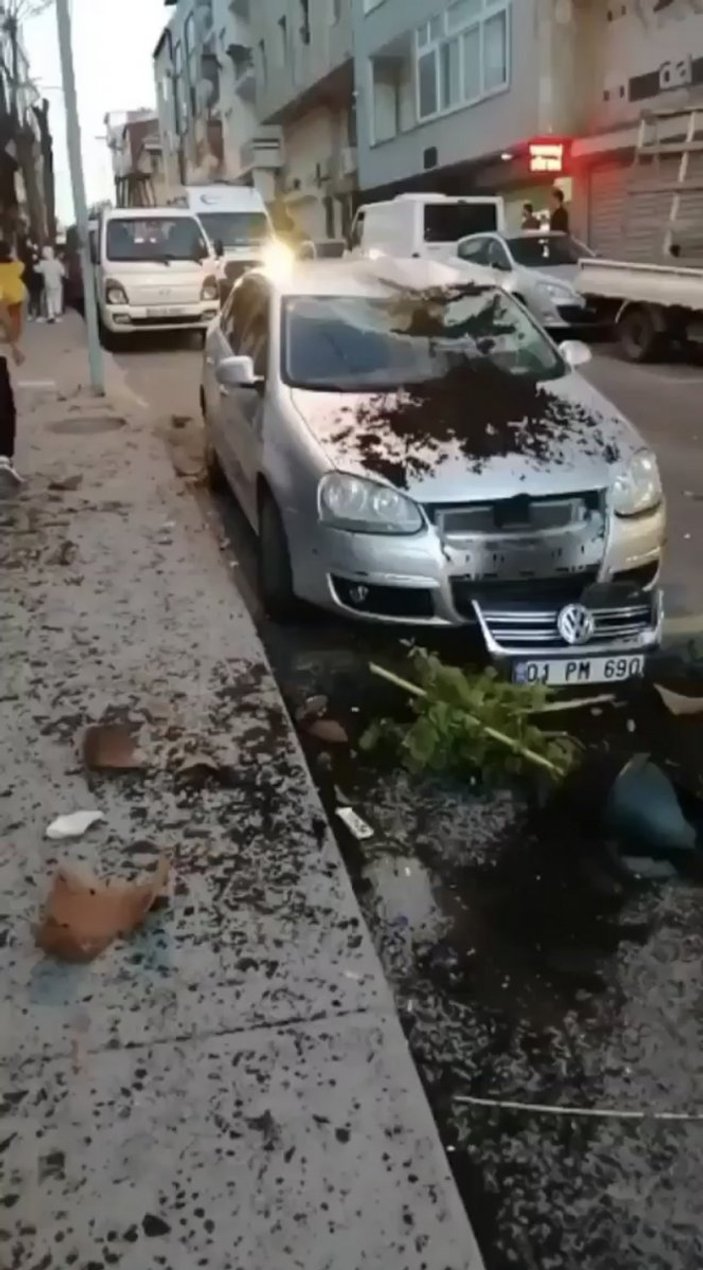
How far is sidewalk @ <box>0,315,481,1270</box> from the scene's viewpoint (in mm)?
2443

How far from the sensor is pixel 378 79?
35.0 metres

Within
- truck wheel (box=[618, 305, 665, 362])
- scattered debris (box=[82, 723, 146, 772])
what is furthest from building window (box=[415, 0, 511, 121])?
scattered debris (box=[82, 723, 146, 772])

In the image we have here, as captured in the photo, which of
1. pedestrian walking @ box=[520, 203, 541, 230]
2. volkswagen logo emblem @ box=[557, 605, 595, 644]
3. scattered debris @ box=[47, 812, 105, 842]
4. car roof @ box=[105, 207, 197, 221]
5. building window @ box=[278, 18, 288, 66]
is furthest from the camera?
building window @ box=[278, 18, 288, 66]

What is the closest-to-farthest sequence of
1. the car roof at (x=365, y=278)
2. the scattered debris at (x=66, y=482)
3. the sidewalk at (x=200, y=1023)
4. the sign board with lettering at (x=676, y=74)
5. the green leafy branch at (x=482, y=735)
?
the sidewalk at (x=200, y=1023)
the green leafy branch at (x=482, y=735)
the car roof at (x=365, y=278)
the scattered debris at (x=66, y=482)
the sign board with lettering at (x=676, y=74)

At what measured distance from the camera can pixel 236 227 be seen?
2403cm

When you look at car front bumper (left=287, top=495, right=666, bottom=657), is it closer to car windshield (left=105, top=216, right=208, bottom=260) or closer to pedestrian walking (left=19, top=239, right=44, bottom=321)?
car windshield (left=105, top=216, right=208, bottom=260)

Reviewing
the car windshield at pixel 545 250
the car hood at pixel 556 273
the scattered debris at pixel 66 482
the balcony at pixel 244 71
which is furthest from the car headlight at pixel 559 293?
the balcony at pixel 244 71

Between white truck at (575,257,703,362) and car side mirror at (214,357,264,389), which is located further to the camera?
white truck at (575,257,703,362)

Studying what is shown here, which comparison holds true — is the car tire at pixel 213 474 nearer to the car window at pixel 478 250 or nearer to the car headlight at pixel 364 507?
the car headlight at pixel 364 507

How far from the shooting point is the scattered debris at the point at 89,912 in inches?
132

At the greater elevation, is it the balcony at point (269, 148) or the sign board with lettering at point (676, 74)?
the balcony at point (269, 148)

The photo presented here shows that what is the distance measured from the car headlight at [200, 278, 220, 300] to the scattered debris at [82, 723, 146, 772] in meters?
15.0

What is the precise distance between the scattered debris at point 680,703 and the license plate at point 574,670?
256mm

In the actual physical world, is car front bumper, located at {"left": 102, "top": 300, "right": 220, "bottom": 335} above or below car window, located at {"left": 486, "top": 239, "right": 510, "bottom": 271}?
below
